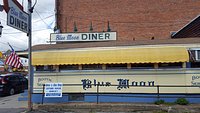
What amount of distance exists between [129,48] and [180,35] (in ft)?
27.9

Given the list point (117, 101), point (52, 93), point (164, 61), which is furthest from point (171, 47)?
point (52, 93)

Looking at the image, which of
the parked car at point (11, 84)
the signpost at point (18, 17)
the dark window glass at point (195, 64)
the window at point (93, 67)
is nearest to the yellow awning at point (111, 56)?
the window at point (93, 67)

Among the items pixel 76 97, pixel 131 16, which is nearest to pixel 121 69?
pixel 76 97

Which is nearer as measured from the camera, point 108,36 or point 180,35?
point 108,36

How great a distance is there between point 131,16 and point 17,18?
17.0 m

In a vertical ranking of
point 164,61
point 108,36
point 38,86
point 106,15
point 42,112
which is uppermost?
point 106,15

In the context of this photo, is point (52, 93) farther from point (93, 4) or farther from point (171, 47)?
point (93, 4)

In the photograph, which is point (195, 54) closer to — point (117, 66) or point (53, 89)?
point (117, 66)

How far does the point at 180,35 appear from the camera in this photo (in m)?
21.6

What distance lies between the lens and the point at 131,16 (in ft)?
91.6

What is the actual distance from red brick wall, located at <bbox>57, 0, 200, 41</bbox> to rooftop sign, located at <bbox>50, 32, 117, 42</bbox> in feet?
32.1

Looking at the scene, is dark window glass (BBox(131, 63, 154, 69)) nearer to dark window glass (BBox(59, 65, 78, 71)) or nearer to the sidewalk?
the sidewalk

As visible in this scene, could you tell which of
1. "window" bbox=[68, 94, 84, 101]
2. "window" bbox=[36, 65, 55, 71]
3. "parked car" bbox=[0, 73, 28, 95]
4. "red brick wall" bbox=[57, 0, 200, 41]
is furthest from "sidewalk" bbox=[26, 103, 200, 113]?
"red brick wall" bbox=[57, 0, 200, 41]

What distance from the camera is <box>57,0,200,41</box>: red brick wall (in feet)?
89.3
